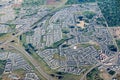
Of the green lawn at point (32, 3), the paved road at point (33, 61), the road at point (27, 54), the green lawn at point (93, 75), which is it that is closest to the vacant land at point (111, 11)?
the road at point (27, 54)

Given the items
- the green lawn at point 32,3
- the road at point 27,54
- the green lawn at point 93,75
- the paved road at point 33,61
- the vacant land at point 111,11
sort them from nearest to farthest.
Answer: the green lawn at point 93,75
the paved road at point 33,61
the road at point 27,54
the vacant land at point 111,11
the green lawn at point 32,3

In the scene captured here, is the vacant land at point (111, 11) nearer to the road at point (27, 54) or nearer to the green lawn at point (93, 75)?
the road at point (27, 54)

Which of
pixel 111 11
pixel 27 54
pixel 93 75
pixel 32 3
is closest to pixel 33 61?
pixel 27 54

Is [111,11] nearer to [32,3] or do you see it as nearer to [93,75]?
[32,3]

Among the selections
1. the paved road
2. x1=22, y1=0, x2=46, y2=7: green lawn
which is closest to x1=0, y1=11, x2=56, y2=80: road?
the paved road

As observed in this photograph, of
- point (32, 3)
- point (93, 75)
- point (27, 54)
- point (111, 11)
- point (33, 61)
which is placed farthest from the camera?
point (32, 3)

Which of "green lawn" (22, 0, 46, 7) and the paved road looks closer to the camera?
the paved road

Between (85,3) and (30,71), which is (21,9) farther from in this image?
(30,71)

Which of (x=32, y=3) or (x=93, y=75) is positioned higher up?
(x=32, y=3)

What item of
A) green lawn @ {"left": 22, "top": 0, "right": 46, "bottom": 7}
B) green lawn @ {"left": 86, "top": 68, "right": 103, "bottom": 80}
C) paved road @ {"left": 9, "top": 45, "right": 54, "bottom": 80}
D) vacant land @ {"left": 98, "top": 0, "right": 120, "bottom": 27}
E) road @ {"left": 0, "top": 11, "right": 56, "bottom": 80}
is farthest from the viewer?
green lawn @ {"left": 22, "top": 0, "right": 46, "bottom": 7}

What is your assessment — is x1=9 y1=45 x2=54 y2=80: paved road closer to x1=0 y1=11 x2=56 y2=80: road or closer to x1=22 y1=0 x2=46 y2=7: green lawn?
x1=0 y1=11 x2=56 y2=80: road

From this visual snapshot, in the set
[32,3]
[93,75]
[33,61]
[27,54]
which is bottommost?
[93,75]
